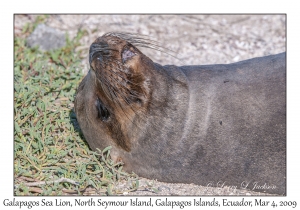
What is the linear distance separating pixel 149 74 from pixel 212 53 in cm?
304

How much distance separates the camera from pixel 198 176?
4.38 metres

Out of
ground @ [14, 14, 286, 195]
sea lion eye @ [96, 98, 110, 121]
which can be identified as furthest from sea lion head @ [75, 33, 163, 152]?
ground @ [14, 14, 286, 195]

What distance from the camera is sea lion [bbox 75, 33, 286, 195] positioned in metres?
4.30

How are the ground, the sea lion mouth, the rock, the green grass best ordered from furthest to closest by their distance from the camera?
the ground, the rock, the green grass, the sea lion mouth

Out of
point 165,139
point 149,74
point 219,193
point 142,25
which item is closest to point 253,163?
point 219,193

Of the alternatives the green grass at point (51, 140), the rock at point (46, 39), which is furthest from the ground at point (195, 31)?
the green grass at point (51, 140)

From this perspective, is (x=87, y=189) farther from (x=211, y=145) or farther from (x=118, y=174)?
(x=211, y=145)

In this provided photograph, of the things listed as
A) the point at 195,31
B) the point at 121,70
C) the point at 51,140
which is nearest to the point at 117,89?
the point at 121,70

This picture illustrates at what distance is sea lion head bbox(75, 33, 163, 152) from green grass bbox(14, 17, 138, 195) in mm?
223

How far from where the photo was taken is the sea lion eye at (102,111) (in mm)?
4492

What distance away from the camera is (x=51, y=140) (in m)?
5.05

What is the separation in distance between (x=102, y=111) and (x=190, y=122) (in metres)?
0.71

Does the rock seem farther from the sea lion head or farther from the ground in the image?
the sea lion head

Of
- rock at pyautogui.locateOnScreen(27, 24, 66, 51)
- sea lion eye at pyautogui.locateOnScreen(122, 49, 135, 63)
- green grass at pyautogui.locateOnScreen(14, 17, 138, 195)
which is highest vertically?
rock at pyautogui.locateOnScreen(27, 24, 66, 51)
